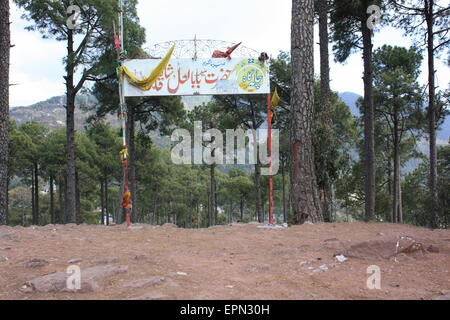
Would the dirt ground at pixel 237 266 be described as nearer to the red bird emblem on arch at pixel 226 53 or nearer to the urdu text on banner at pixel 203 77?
the urdu text on banner at pixel 203 77

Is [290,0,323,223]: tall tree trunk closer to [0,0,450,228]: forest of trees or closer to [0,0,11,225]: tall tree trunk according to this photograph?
[0,0,450,228]: forest of trees

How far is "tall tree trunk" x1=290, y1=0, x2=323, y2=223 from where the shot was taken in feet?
28.3

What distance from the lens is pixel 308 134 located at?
8.81 m

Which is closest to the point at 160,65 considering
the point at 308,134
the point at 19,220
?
the point at 308,134

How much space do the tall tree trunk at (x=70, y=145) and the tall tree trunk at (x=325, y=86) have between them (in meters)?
9.01

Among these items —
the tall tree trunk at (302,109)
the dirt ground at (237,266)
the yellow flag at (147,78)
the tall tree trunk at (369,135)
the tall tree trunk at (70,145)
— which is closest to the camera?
the dirt ground at (237,266)

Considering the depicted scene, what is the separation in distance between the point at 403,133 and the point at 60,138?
22.5 m

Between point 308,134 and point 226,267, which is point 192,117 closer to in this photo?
point 308,134

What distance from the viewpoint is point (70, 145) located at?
13969 mm


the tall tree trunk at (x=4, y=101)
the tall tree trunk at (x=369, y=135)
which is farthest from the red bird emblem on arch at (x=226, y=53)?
the tall tree trunk at (x=369, y=135)

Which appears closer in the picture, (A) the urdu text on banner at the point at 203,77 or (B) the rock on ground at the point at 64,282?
(B) the rock on ground at the point at 64,282

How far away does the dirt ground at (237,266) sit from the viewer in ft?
10.5

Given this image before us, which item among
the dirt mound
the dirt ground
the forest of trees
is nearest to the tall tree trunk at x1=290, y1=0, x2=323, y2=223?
the forest of trees

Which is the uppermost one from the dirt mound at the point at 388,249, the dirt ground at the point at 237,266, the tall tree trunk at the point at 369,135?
the tall tree trunk at the point at 369,135
